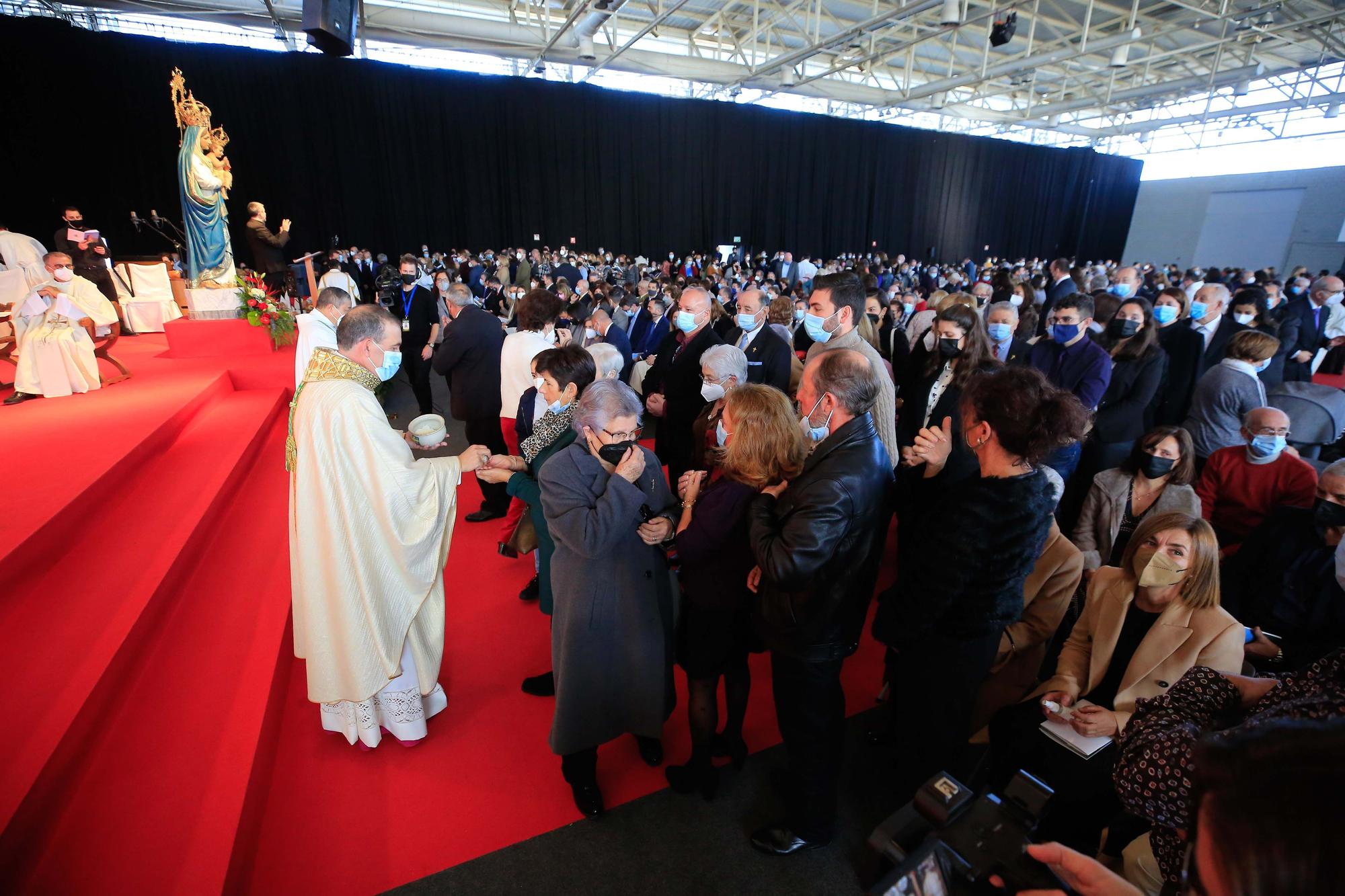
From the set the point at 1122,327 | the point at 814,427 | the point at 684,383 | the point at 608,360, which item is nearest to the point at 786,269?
the point at 1122,327

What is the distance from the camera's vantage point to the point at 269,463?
14.3ft

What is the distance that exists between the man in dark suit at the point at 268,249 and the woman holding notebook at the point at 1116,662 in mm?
9371

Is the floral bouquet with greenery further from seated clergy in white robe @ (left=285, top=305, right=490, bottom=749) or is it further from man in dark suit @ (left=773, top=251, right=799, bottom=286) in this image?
man in dark suit @ (left=773, top=251, right=799, bottom=286)

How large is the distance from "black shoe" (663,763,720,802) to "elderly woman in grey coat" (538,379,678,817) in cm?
26

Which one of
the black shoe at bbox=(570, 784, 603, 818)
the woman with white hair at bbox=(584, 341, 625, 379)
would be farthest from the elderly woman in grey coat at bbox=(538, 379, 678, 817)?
the woman with white hair at bbox=(584, 341, 625, 379)

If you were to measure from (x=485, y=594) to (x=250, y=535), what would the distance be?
1.32 meters

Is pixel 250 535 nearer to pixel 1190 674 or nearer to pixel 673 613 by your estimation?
pixel 673 613

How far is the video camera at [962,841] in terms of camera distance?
31.1 inches

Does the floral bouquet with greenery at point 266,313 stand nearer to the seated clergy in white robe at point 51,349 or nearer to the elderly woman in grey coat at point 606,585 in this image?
the seated clergy in white robe at point 51,349

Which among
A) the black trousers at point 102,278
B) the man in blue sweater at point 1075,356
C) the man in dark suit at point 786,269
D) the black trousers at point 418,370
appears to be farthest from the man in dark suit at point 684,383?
the man in dark suit at point 786,269

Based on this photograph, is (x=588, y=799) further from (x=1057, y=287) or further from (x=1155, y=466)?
(x=1057, y=287)

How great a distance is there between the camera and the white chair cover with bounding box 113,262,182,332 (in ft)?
25.1

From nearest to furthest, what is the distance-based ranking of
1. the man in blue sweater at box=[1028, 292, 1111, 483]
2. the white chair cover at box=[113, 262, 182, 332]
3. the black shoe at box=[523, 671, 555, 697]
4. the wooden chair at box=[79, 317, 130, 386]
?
the black shoe at box=[523, 671, 555, 697] → the man in blue sweater at box=[1028, 292, 1111, 483] → the wooden chair at box=[79, 317, 130, 386] → the white chair cover at box=[113, 262, 182, 332]

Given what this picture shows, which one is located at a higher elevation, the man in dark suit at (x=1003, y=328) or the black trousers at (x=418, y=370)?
the man in dark suit at (x=1003, y=328)
